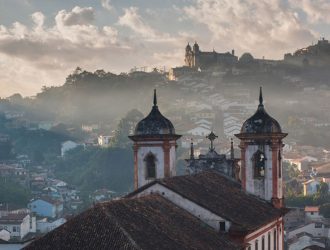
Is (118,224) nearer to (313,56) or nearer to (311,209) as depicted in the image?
(311,209)

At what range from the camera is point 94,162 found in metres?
107

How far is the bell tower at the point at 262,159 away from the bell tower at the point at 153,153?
9.12ft

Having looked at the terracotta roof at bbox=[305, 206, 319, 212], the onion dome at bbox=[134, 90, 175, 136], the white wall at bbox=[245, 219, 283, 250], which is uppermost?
the onion dome at bbox=[134, 90, 175, 136]

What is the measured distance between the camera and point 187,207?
77.8 feet

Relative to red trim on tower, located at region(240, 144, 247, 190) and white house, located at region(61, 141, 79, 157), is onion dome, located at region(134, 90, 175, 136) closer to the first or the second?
red trim on tower, located at region(240, 144, 247, 190)

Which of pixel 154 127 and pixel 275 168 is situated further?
pixel 154 127

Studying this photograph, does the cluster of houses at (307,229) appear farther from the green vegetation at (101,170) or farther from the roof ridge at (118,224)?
the roof ridge at (118,224)

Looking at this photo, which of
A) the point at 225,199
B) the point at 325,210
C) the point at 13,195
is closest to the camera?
the point at 225,199

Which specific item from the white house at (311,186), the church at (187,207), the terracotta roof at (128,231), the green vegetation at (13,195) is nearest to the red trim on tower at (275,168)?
the church at (187,207)

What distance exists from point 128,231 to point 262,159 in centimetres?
1288

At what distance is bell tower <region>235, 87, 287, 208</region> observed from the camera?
98.3 feet

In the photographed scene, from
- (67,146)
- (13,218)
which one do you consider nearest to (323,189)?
(13,218)

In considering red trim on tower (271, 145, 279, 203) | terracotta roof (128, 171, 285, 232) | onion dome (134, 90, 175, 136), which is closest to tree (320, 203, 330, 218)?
red trim on tower (271, 145, 279, 203)

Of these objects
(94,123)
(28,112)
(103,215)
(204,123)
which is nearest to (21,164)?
(204,123)
